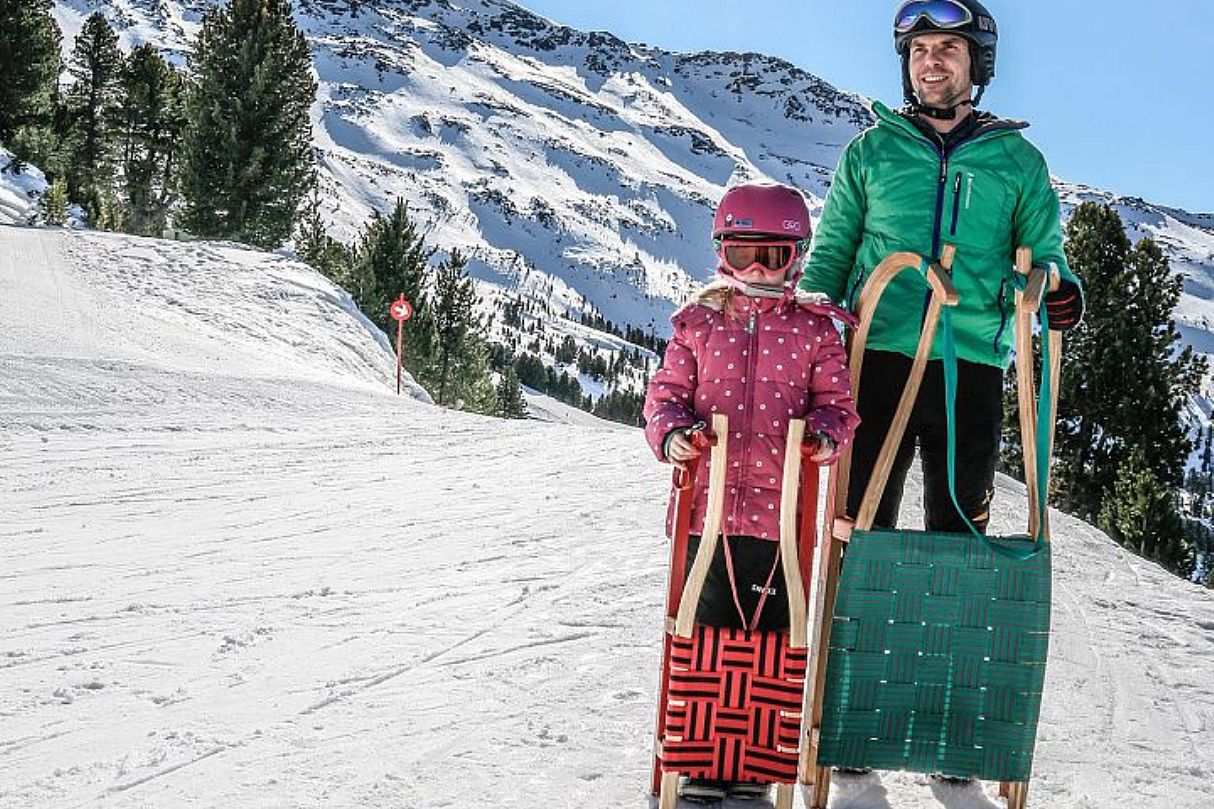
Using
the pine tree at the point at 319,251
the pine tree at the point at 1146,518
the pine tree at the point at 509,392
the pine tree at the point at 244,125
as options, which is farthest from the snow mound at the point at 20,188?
the pine tree at the point at 509,392

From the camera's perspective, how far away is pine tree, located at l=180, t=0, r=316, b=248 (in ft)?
90.5

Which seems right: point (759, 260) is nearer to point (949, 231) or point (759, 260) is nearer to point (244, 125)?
point (949, 231)

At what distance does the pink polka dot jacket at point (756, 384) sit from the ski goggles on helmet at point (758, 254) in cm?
10

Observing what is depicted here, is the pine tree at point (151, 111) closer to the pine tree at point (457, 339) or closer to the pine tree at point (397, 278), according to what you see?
the pine tree at point (397, 278)

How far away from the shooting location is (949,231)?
311 cm

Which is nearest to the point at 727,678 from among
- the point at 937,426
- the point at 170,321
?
the point at 937,426

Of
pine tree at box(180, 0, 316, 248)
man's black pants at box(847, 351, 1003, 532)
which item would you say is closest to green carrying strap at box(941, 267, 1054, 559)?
man's black pants at box(847, 351, 1003, 532)

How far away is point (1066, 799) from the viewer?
10.4 feet

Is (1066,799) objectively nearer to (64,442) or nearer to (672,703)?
(672,703)

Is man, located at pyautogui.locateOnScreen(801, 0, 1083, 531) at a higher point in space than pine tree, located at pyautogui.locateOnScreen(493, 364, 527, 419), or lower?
higher

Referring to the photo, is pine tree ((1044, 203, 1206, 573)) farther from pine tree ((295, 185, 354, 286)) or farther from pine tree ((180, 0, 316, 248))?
pine tree ((295, 185, 354, 286))

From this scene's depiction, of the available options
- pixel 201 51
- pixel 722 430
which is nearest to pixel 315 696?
pixel 722 430

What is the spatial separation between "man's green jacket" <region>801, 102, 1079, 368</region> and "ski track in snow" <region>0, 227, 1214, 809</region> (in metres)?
1.49

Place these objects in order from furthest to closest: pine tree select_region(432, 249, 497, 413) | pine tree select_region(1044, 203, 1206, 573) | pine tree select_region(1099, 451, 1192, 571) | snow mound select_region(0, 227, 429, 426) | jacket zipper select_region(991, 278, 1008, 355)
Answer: pine tree select_region(432, 249, 497, 413)
pine tree select_region(1044, 203, 1206, 573)
pine tree select_region(1099, 451, 1192, 571)
snow mound select_region(0, 227, 429, 426)
jacket zipper select_region(991, 278, 1008, 355)
